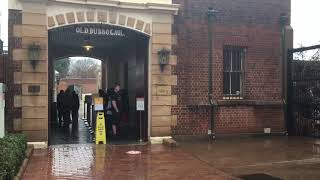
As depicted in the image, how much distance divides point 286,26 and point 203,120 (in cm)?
464

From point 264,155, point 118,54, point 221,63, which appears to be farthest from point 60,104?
point 264,155

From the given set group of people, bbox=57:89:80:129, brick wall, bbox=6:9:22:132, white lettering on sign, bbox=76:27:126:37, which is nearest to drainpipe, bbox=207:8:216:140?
white lettering on sign, bbox=76:27:126:37

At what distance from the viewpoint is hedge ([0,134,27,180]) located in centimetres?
789

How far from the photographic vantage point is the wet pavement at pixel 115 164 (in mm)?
9703

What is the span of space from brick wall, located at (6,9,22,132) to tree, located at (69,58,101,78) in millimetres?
71253

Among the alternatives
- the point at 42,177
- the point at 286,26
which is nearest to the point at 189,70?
the point at 286,26

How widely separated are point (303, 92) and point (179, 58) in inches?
187

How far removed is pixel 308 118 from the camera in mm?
16484

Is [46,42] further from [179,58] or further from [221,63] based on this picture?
[221,63]

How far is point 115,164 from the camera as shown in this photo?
1100 cm

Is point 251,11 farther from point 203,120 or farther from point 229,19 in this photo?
point 203,120

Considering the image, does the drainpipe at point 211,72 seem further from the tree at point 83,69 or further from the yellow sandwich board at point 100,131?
the tree at point 83,69

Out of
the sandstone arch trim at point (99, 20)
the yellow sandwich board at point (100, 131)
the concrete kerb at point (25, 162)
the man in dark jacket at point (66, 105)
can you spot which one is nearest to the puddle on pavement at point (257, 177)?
the concrete kerb at point (25, 162)

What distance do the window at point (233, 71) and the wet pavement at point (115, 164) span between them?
3.70 metres
